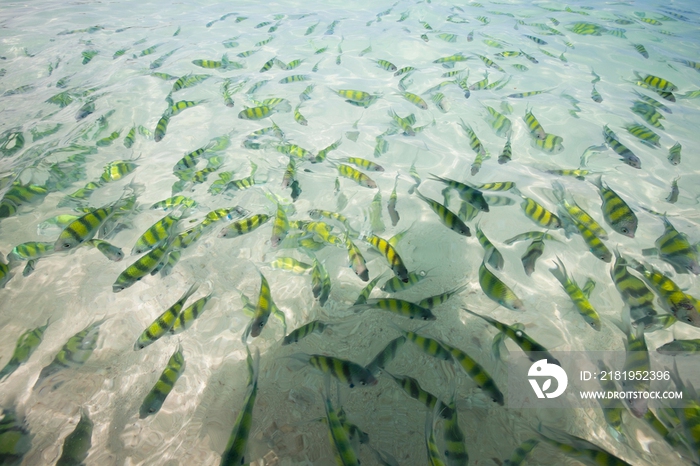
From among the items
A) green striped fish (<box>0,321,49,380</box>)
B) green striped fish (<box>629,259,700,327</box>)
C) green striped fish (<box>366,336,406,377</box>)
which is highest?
green striped fish (<box>629,259,700,327</box>)

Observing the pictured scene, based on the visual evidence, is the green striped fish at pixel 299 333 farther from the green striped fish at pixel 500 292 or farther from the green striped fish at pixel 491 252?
the green striped fish at pixel 491 252

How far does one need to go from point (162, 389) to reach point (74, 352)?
1326mm

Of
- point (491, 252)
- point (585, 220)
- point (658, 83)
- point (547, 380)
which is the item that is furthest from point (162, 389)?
point (658, 83)

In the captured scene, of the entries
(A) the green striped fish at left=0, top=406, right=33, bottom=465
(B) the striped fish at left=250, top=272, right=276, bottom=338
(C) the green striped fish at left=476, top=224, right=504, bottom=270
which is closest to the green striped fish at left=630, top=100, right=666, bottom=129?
(C) the green striped fish at left=476, top=224, right=504, bottom=270

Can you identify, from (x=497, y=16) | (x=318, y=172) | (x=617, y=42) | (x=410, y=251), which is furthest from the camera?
(x=497, y=16)

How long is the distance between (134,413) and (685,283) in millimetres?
5969

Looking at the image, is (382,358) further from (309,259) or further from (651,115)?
(651,115)

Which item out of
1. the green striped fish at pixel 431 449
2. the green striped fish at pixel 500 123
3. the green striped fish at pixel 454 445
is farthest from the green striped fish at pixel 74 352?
the green striped fish at pixel 500 123

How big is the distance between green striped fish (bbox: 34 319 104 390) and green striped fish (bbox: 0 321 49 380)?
9.1 inches

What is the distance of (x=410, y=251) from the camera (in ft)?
13.0

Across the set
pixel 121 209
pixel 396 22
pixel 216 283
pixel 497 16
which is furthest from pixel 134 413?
pixel 497 16

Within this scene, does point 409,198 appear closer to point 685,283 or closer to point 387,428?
point 387,428

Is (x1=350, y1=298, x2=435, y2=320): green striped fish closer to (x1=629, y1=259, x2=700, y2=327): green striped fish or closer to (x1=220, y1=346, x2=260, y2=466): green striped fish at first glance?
(x1=220, y1=346, x2=260, y2=466): green striped fish

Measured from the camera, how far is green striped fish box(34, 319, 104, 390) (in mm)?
2770
